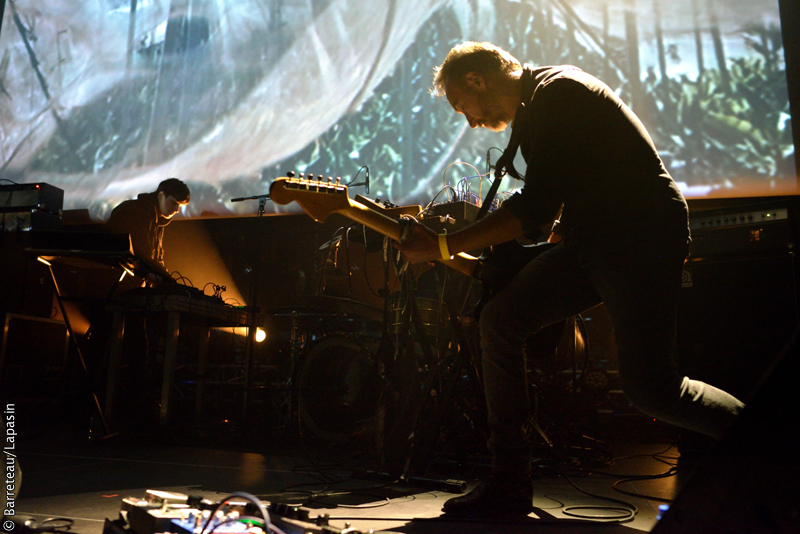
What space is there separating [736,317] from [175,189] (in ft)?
12.4

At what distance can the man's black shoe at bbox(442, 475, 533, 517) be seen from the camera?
1.50 m

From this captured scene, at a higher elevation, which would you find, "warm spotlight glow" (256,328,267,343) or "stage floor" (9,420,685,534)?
"warm spotlight glow" (256,328,267,343)

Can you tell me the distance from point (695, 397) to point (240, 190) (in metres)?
3.82

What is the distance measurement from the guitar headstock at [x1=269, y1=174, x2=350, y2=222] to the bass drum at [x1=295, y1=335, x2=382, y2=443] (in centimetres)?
152

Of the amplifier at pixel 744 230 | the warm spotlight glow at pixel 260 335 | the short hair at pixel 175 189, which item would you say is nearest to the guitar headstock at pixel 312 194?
the amplifier at pixel 744 230

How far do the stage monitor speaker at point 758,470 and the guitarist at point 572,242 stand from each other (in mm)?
640

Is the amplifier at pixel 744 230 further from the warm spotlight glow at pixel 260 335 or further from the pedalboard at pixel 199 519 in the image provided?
the warm spotlight glow at pixel 260 335

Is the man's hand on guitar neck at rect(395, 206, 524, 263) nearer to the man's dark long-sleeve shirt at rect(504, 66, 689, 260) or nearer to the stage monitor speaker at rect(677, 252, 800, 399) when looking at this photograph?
the man's dark long-sleeve shirt at rect(504, 66, 689, 260)

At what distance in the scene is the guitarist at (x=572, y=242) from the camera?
4.07ft

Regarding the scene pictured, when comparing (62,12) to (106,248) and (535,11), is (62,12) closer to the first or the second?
(106,248)

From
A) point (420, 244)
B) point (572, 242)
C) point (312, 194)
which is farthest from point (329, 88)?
point (572, 242)

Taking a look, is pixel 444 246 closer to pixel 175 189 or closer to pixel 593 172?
pixel 593 172

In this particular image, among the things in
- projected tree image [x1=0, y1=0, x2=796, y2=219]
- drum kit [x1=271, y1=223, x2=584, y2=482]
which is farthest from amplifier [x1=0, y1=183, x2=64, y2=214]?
drum kit [x1=271, y1=223, x2=584, y2=482]

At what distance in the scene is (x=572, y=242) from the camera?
1485 mm
